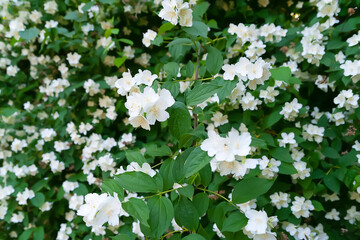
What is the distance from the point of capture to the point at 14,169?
6.49 feet

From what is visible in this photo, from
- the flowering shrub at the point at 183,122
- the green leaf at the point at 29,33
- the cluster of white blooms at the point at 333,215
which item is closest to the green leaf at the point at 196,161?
the flowering shrub at the point at 183,122

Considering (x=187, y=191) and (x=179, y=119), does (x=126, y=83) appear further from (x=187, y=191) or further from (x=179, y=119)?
(x=187, y=191)

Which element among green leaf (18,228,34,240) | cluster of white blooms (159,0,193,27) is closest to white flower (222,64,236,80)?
cluster of white blooms (159,0,193,27)

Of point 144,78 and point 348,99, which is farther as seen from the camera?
point 348,99

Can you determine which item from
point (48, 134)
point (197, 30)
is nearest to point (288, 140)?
point (197, 30)

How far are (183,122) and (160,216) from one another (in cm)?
27

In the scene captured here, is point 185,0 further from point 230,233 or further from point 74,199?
point 74,199

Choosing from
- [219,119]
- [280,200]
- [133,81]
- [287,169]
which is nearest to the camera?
[133,81]

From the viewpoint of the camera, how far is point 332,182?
1.41 m

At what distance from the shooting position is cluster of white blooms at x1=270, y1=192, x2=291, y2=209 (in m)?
1.39

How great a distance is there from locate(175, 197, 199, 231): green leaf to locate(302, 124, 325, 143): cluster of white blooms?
843 mm

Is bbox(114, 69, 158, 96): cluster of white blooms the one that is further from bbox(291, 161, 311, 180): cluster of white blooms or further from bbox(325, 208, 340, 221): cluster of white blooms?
bbox(325, 208, 340, 221): cluster of white blooms

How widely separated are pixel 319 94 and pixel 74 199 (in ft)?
5.09

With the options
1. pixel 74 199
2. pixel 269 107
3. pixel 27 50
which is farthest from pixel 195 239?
pixel 27 50
